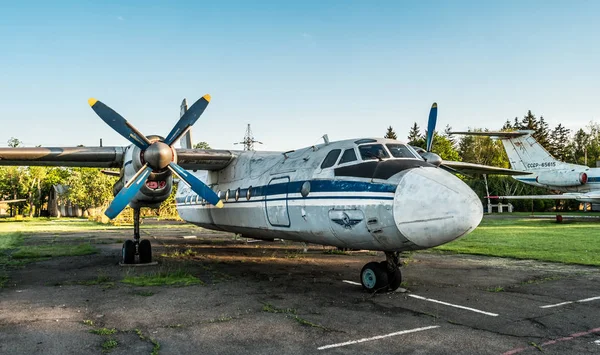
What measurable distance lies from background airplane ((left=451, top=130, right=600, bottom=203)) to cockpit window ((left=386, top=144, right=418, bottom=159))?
24.1 metres

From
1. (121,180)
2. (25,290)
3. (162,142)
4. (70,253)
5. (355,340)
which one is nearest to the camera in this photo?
(355,340)

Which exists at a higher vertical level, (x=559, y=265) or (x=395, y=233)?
(x=395, y=233)

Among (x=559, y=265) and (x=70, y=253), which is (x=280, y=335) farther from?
(x=70, y=253)

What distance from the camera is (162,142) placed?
1146 cm

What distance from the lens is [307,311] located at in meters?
6.99

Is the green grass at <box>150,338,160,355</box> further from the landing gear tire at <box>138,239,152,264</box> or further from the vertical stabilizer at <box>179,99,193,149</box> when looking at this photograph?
the vertical stabilizer at <box>179,99,193,149</box>

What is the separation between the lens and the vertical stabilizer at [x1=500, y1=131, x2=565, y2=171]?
3319 centimetres

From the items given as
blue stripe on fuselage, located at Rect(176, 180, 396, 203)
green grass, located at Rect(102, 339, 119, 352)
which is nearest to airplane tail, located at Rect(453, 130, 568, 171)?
blue stripe on fuselage, located at Rect(176, 180, 396, 203)

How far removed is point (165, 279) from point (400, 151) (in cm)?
593

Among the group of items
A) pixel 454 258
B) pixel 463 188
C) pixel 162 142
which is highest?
pixel 162 142

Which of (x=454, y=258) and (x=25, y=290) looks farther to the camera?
(x=454, y=258)

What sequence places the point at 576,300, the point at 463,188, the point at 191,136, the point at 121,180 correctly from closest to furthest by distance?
the point at 463,188 → the point at 576,300 → the point at 121,180 → the point at 191,136

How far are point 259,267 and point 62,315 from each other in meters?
5.84

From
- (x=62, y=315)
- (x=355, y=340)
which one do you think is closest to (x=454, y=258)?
(x=355, y=340)
